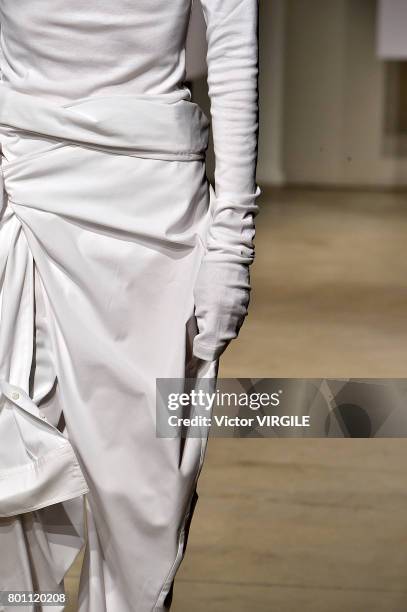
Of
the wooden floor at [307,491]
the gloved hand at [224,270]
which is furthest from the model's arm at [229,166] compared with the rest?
the wooden floor at [307,491]

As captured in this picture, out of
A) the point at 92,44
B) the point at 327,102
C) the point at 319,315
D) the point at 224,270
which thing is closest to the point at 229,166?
the point at 224,270

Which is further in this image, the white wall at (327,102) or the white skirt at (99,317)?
the white wall at (327,102)

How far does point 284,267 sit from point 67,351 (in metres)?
5.18

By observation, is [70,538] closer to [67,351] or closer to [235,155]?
[67,351]

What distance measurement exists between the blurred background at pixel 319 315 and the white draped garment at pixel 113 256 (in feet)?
0.39

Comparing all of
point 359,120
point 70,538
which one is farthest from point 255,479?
point 359,120

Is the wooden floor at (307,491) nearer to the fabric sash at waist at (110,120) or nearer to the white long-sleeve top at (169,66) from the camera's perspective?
the white long-sleeve top at (169,66)

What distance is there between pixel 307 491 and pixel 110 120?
6.27 feet

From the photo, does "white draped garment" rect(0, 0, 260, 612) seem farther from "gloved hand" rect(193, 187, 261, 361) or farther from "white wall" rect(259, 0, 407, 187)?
"white wall" rect(259, 0, 407, 187)

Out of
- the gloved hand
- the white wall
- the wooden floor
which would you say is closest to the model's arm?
the gloved hand

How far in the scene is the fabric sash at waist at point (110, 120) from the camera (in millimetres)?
1611

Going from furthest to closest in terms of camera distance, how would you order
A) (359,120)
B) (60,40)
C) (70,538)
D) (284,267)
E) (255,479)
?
1. (359,120)
2. (284,267)
3. (255,479)
4. (70,538)
5. (60,40)

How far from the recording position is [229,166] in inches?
64.2

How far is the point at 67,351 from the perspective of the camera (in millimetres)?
1654
